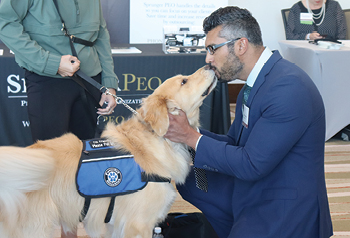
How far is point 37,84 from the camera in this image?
71.7 inches

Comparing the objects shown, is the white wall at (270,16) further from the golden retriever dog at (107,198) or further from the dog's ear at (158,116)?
the dog's ear at (158,116)

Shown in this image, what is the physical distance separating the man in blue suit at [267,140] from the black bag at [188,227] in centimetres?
39

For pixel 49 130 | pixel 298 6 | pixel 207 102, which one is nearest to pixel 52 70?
pixel 49 130

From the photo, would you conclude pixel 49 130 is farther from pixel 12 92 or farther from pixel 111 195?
pixel 12 92

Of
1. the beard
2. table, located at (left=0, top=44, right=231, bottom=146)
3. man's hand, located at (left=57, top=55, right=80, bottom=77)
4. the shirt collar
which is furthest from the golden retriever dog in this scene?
table, located at (left=0, top=44, right=231, bottom=146)

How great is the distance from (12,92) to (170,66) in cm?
141

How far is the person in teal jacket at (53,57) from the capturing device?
174 centimetres

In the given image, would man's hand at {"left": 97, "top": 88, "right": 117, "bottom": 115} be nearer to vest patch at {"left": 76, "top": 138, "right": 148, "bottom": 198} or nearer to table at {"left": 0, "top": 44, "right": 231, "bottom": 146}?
vest patch at {"left": 76, "top": 138, "right": 148, "bottom": 198}

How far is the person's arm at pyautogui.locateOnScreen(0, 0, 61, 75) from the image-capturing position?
172 cm

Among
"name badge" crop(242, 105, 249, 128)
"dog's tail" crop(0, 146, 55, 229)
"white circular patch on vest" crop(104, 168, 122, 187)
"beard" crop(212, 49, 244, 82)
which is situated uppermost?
"beard" crop(212, 49, 244, 82)

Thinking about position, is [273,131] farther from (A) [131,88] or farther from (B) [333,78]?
(B) [333,78]

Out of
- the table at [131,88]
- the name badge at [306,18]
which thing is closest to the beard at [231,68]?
the table at [131,88]

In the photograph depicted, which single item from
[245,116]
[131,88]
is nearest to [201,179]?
[245,116]

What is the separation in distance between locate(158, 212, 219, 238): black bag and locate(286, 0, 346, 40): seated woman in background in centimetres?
368
